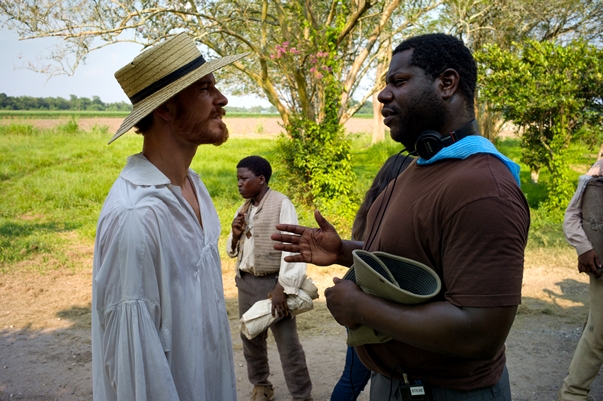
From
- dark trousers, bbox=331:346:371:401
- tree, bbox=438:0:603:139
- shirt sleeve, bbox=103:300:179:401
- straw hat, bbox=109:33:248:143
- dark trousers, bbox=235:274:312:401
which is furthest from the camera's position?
tree, bbox=438:0:603:139

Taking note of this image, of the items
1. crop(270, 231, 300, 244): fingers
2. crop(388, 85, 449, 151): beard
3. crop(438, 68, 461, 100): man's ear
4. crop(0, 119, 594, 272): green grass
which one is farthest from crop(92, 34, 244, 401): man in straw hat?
crop(0, 119, 594, 272): green grass

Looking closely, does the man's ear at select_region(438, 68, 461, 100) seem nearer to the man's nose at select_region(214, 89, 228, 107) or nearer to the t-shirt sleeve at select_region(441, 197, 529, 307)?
the t-shirt sleeve at select_region(441, 197, 529, 307)

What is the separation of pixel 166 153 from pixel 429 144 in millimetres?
1034

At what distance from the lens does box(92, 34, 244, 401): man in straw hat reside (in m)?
1.83

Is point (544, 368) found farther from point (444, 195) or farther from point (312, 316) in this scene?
point (444, 195)

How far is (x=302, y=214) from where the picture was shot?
33.5ft

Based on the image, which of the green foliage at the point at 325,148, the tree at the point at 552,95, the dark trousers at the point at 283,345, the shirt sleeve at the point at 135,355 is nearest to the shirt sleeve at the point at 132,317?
the shirt sleeve at the point at 135,355

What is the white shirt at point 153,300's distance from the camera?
1822 mm

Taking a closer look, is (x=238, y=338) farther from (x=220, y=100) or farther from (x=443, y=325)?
(x=443, y=325)

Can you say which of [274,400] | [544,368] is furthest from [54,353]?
[544,368]

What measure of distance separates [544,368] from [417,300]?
4.18 metres

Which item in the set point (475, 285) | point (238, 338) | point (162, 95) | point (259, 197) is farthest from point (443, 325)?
point (238, 338)

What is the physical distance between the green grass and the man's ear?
7266 millimetres

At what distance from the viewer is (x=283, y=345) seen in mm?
4371
